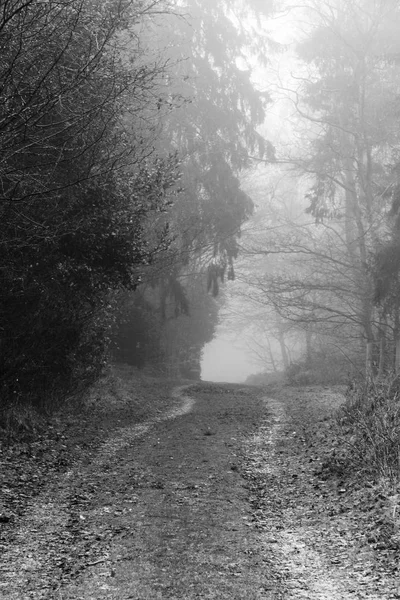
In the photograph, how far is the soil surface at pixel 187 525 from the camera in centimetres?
439

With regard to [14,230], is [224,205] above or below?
above

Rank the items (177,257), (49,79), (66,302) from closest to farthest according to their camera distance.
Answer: (49,79)
(66,302)
(177,257)

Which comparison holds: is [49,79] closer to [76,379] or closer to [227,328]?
[76,379]

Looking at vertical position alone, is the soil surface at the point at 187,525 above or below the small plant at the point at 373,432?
below

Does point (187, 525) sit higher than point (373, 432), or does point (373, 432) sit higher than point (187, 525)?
point (373, 432)

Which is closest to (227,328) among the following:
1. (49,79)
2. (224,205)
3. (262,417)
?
(224,205)

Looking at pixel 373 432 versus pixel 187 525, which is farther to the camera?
pixel 373 432

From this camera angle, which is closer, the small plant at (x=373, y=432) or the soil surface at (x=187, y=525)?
the soil surface at (x=187, y=525)

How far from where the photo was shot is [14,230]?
9.27 metres

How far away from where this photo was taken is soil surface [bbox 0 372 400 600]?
4.39 metres

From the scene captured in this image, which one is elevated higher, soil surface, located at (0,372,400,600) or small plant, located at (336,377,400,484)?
small plant, located at (336,377,400,484)

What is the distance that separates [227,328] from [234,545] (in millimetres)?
43533

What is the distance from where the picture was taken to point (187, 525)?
5773 mm

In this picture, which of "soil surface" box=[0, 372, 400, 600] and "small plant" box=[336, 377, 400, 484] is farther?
"small plant" box=[336, 377, 400, 484]
